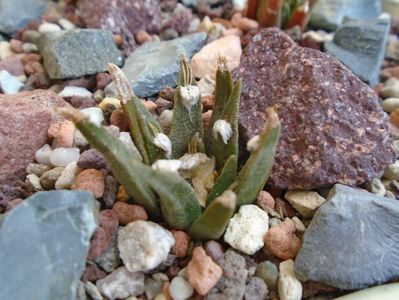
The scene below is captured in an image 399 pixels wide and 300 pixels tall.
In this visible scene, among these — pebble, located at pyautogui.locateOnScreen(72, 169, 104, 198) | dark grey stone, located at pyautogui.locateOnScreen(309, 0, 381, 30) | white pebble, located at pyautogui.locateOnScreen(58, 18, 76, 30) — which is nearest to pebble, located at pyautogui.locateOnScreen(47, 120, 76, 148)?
pebble, located at pyautogui.locateOnScreen(72, 169, 104, 198)

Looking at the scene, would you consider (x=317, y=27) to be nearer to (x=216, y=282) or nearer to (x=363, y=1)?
(x=363, y=1)

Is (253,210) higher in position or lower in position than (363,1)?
lower

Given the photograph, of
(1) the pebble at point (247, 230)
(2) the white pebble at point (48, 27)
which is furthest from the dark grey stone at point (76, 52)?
(1) the pebble at point (247, 230)

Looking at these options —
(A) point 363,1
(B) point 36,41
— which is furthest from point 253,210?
(A) point 363,1

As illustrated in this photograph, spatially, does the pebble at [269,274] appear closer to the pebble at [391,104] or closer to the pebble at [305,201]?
the pebble at [305,201]

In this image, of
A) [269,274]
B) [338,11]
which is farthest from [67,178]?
[338,11]

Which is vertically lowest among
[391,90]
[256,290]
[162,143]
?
[256,290]

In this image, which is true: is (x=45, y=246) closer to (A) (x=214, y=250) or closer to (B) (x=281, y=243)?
(A) (x=214, y=250)
